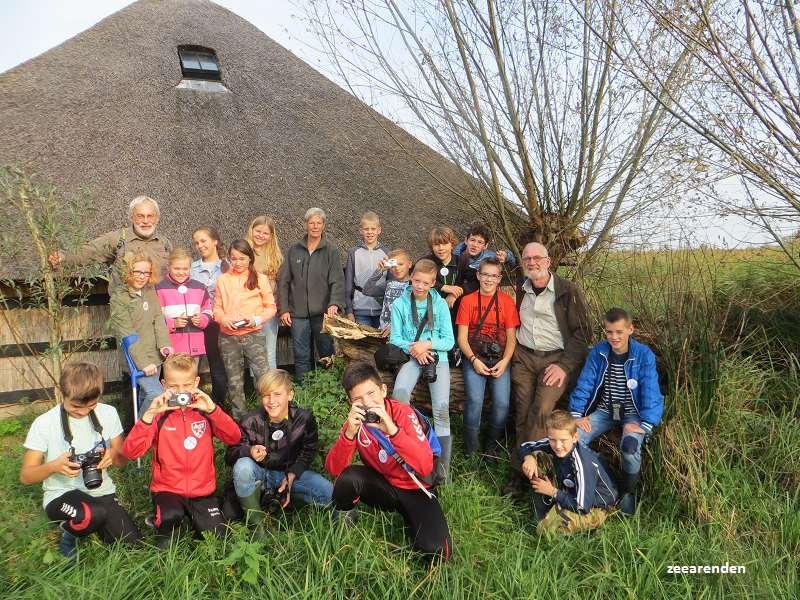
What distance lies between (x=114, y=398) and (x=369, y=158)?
4.06m

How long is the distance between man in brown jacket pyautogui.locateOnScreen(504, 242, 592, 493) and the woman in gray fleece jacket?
5.61 feet

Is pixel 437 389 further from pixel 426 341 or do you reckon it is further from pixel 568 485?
pixel 568 485

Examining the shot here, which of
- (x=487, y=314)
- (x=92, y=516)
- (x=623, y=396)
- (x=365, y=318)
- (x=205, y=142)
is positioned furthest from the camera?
(x=205, y=142)

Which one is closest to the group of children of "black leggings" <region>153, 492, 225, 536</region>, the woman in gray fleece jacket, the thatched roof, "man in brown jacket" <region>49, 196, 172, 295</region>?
"black leggings" <region>153, 492, 225, 536</region>

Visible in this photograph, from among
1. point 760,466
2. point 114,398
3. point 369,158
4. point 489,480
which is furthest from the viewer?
point 369,158

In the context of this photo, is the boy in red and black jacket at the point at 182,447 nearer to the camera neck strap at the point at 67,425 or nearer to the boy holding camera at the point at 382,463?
the camera neck strap at the point at 67,425

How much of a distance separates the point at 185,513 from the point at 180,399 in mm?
640

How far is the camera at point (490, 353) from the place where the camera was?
3.90 metres

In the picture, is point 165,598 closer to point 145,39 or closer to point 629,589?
Result: point 629,589

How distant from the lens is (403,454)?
9.16ft

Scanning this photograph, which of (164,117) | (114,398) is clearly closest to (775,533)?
(114,398)

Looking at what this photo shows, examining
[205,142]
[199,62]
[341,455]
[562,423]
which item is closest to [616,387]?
[562,423]

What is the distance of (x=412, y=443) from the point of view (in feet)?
9.15

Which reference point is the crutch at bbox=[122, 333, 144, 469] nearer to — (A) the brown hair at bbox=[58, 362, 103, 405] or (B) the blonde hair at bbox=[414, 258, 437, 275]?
(A) the brown hair at bbox=[58, 362, 103, 405]
